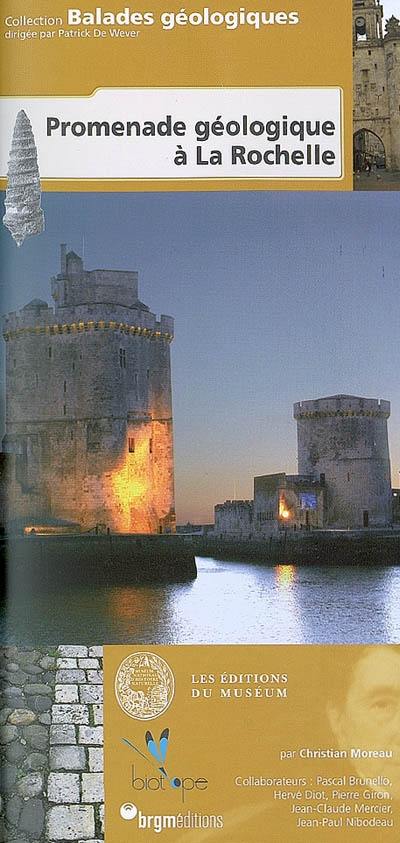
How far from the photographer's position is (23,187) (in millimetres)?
2943

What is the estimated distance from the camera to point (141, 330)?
2996 mm

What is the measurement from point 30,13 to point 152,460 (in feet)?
4.15

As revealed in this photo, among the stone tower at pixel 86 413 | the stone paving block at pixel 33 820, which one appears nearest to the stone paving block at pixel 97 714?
the stone paving block at pixel 33 820

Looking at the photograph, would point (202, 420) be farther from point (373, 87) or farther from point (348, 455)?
point (373, 87)

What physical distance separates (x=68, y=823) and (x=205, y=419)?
3.74 ft

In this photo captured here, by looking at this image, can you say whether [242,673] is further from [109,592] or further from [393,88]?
[393,88]

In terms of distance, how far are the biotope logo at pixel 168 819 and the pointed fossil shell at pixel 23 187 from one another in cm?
156

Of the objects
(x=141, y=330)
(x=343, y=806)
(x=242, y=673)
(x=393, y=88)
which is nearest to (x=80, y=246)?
(x=141, y=330)

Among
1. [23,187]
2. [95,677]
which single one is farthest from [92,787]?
[23,187]

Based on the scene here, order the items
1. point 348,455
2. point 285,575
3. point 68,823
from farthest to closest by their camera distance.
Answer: point 348,455 < point 285,575 < point 68,823

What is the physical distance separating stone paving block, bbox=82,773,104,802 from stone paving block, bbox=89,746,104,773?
14 mm

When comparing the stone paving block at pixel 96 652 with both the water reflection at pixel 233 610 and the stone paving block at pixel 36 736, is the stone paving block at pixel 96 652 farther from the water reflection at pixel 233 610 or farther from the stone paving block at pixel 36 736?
the stone paving block at pixel 36 736

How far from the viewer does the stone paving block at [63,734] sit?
9.53ft

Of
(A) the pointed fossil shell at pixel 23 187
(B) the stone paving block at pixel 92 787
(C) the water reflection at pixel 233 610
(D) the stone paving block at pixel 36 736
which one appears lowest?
(B) the stone paving block at pixel 92 787
